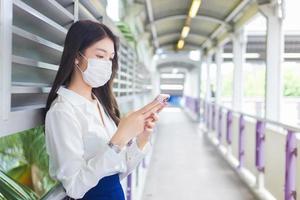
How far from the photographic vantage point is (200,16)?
8883mm

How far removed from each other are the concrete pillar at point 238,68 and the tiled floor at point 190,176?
1.35 m

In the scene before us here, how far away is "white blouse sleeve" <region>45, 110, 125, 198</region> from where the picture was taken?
1282 mm

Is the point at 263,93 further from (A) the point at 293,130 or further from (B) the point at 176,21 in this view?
(B) the point at 176,21

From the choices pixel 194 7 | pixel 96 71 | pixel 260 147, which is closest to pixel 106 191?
pixel 96 71

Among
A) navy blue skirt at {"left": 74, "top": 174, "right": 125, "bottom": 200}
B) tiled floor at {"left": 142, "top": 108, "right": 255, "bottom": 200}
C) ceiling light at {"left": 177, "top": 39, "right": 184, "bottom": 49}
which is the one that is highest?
ceiling light at {"left": 177, "top": 39, "right": 184, "bottom": 49}

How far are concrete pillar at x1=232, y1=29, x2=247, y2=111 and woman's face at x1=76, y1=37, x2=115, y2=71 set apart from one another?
767 centimetres

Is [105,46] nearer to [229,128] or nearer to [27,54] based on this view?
[27,54]

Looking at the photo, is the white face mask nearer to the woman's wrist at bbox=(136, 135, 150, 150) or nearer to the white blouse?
the white blouse

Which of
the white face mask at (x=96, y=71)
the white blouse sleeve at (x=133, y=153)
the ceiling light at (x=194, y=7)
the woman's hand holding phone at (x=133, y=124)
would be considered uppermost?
the ceiling light at (x=194, y=7)

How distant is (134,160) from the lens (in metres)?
1.70

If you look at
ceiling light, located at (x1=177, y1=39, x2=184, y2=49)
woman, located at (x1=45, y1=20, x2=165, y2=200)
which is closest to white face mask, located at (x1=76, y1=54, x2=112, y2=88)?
woman, located at (x1=45, y1=20, x2=165, y2=200)

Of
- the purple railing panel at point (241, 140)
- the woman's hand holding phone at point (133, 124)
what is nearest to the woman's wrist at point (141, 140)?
the woman's hand holding phone at point (133, 124)

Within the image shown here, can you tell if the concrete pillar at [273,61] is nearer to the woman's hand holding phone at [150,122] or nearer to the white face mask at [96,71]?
the woman's hand holding phone at [150,122]

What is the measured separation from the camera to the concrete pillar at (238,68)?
895 cm
